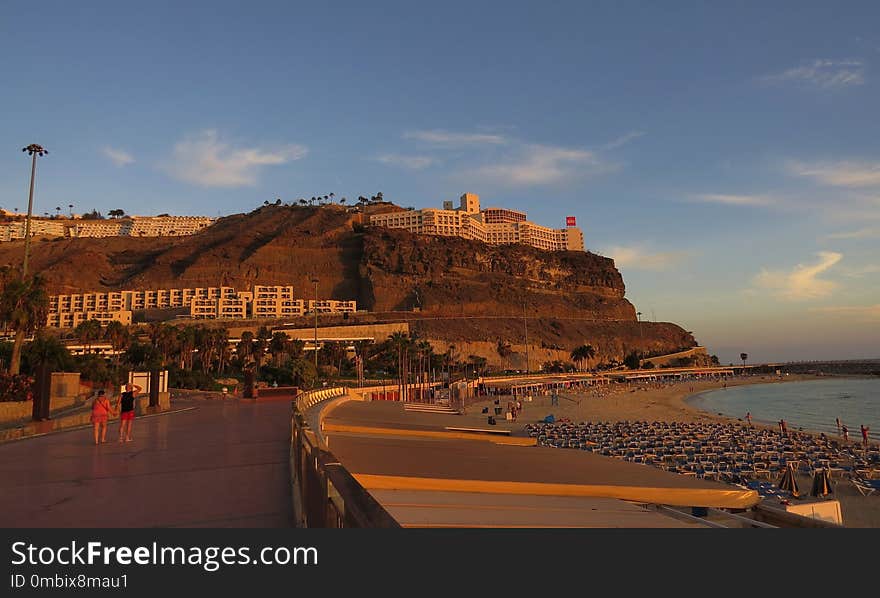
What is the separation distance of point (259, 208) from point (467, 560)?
20308 cm

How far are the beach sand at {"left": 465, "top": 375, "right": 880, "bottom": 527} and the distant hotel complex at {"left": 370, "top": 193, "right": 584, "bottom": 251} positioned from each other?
8301cm

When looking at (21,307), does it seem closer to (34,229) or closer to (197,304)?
(197,304)

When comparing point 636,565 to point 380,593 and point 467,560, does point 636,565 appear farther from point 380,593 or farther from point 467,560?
point 380,593

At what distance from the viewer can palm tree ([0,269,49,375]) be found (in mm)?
27375

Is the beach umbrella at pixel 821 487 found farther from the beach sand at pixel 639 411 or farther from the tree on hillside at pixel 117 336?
the tree on hillside at pixel 117 336

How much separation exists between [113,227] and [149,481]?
217m

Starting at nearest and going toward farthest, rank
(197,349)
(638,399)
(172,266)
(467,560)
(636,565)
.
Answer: (467,560), (636,565), (197,349), (638,399), (172,266)

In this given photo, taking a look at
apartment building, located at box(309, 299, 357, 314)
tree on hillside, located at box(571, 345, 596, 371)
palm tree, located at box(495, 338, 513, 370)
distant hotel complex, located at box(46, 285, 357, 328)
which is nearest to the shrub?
distant hotel complex, located at box(46, 285, 357, 328)

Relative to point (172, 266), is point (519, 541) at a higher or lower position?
lower

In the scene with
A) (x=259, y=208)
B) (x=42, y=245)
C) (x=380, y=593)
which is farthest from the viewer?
(x=259, y=208)

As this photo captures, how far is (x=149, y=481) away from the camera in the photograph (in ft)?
23.8

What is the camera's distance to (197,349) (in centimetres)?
6719

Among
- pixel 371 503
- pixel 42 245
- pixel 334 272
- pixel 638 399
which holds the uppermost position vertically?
pixel 42 245

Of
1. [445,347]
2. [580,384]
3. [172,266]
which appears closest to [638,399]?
[580,384]
